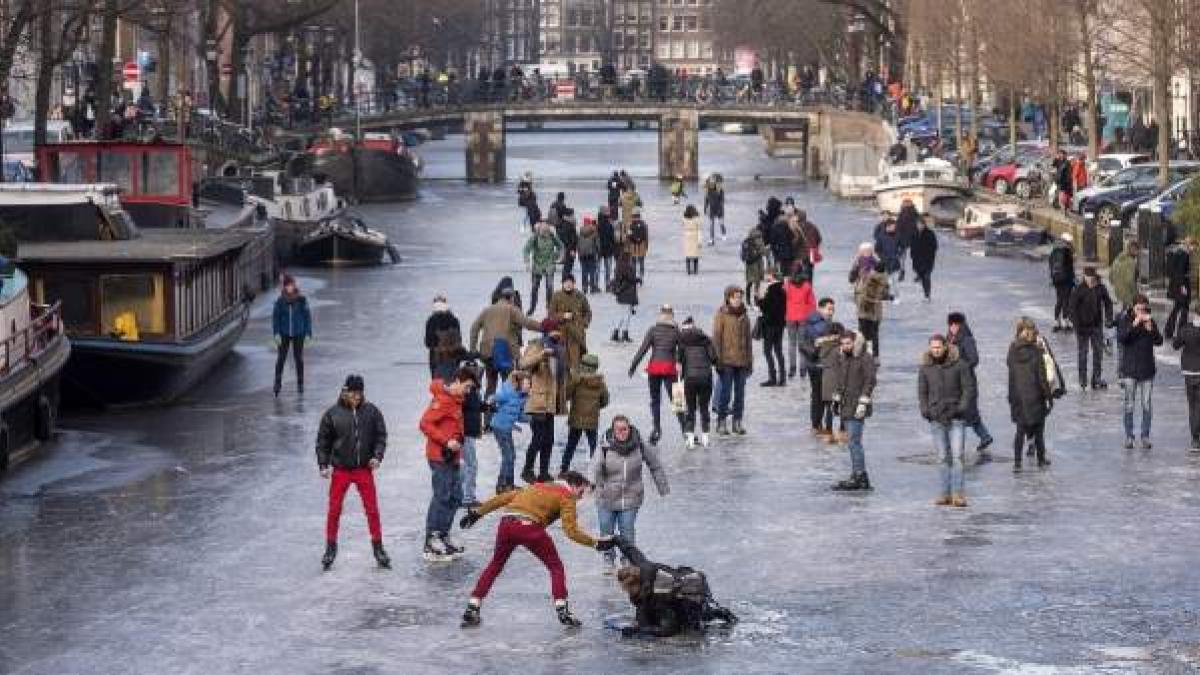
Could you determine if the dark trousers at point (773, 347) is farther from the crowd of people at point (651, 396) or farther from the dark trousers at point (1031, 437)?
the dark trousers at point (1031, 437)

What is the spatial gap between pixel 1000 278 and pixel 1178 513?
91.2 ft

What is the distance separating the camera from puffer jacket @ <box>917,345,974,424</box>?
84.1 feet

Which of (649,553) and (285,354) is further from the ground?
(285,354)

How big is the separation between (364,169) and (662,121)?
2935cm

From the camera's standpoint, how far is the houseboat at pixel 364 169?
3590 inches

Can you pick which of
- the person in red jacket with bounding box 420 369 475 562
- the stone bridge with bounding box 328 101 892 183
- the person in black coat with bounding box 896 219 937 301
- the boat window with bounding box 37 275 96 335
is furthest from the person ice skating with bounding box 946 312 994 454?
the stone bridge with bounding box 328 101 892 183

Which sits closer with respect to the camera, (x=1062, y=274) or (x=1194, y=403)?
(x=1194, y=403)

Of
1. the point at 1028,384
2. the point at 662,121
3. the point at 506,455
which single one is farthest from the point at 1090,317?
the point at 662,121

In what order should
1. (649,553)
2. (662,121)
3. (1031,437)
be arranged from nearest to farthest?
(649,553) < (1031,437) < (662,121)

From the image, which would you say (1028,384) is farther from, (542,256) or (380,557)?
(542,256)

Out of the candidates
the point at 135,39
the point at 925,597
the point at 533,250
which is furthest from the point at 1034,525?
the point at 135,39

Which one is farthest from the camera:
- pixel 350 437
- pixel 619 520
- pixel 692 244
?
pixel 692 244

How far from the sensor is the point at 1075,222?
59406 mm

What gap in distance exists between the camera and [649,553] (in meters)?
23.9
